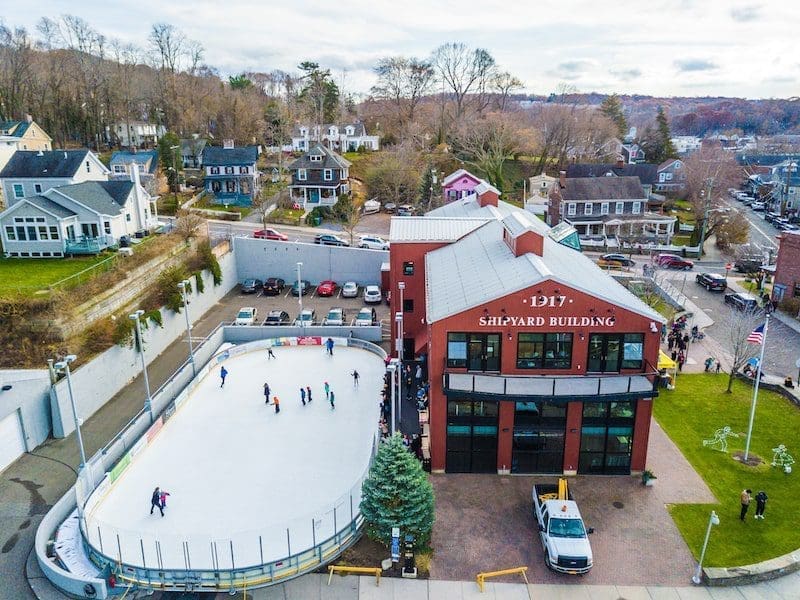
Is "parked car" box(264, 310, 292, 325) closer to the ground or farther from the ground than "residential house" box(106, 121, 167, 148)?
closer to the ground

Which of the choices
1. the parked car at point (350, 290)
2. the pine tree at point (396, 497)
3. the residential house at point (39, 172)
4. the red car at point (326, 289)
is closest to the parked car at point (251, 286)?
the red car at point (326, 289)

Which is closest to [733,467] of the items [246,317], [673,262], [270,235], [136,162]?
[246,317]

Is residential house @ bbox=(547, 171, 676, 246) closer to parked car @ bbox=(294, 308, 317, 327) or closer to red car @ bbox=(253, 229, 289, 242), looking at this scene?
red car @ bbox=(253, 229, 289, 242)

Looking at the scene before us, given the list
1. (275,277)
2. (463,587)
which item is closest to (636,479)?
(463,587)

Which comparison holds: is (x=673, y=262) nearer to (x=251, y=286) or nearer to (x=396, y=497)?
(x=251, y=286)

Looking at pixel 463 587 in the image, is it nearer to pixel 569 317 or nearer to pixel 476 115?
pixel 569 317

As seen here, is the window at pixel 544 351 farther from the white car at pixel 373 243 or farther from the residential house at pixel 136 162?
the residential house at pixel 136 162

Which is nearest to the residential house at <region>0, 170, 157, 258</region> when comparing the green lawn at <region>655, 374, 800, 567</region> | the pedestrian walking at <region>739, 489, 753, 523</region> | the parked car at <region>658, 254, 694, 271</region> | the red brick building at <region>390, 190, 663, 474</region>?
the red brick building at <region>390, 190, 663, 474</region>
